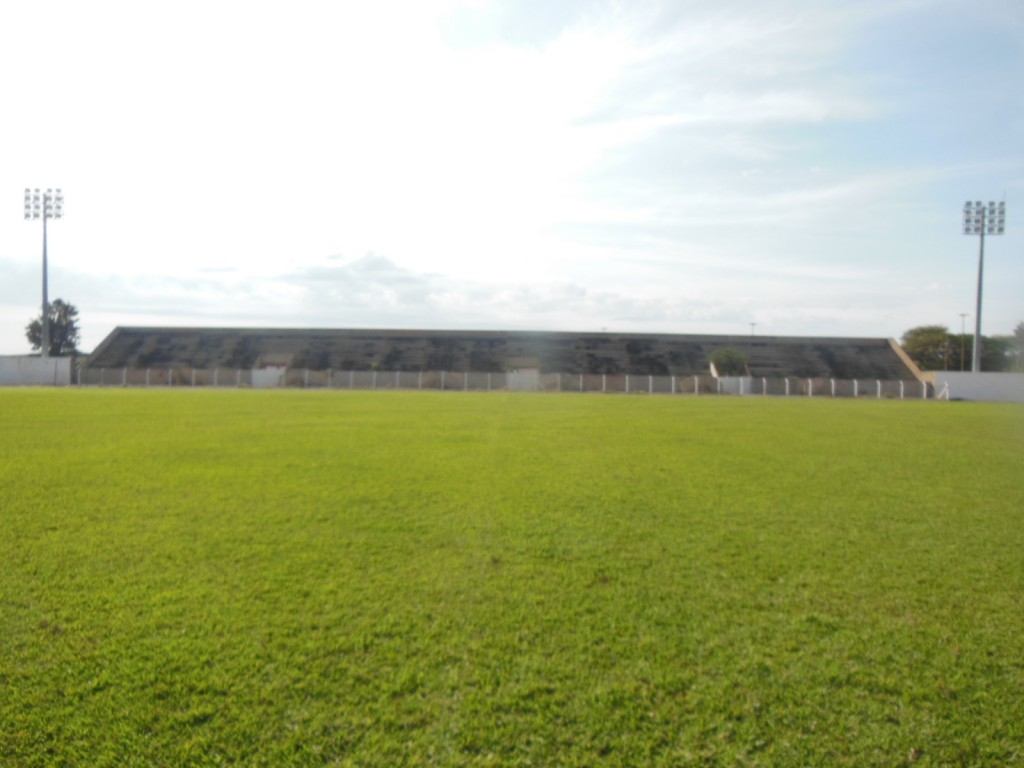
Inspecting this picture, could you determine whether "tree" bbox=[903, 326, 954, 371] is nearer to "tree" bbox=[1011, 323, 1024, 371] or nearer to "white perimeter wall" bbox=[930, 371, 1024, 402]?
"tree" bbox=[1011, 323, 1024, 371]

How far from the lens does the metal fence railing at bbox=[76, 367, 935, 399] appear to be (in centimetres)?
4581

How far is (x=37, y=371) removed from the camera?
43.5 meters

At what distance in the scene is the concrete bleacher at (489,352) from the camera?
51938 millimetres

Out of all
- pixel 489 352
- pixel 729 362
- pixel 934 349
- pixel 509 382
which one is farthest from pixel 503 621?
pixel 934 349

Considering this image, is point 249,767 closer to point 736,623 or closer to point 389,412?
point 736,623

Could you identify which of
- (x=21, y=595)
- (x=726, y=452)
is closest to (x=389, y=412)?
(x=726, y=452)

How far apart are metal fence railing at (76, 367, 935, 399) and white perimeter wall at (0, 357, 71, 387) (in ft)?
5.93

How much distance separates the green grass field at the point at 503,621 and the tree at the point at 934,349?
7149cm

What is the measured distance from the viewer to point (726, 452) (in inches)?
436

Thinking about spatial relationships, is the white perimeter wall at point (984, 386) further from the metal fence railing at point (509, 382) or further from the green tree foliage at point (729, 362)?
the green tree foliage at point (729, 362)

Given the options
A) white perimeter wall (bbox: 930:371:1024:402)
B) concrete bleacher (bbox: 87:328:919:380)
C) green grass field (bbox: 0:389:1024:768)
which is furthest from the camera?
concrete bleacher (bbox: 87:328:919:380)

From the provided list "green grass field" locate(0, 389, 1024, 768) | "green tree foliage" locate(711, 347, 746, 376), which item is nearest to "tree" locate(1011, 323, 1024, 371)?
"green tree foliage" locate(711, 347, 746, 376)

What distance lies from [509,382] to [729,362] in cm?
1596

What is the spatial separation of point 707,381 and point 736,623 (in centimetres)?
4461
